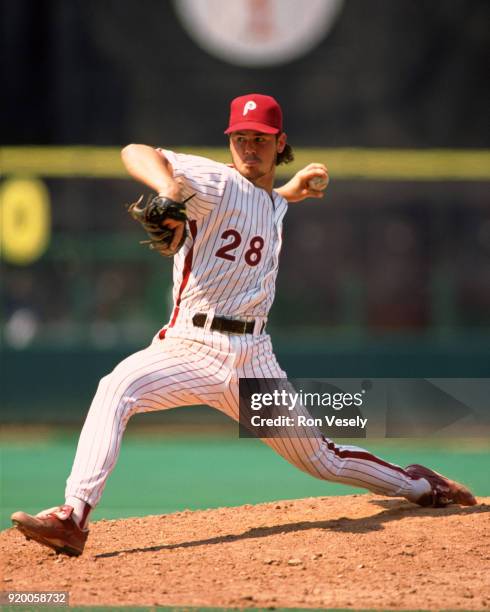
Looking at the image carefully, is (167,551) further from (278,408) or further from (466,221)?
(466,221)

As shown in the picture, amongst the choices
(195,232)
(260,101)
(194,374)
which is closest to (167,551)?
(194,374)

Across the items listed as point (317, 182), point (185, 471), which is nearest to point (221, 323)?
point (317, 182)

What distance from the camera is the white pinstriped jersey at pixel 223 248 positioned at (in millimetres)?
3742

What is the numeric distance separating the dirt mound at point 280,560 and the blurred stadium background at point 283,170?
13.6 ft

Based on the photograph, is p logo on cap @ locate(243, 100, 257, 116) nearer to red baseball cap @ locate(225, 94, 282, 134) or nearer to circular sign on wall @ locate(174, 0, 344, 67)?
red baseball cap @ locate(225, 94, 282, 134)

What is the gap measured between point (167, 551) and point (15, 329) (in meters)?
5.02

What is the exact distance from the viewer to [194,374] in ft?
12.3

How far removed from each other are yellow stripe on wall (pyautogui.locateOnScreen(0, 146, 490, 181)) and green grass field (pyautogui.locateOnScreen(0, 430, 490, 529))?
2.03 meters

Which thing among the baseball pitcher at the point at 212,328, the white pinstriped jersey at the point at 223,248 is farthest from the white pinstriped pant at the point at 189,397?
the white pinstriped jersey at the point at 223,248

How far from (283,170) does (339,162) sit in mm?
451

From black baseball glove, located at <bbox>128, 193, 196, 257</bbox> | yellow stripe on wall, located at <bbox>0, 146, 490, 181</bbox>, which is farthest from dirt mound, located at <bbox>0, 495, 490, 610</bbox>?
yellow stripe on wall, located at <bbox>0, 146, 490, 181</bbox>

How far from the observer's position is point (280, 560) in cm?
359

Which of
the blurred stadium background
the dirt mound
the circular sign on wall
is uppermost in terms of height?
the circular sign on wall

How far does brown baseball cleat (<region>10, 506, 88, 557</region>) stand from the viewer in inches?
132
